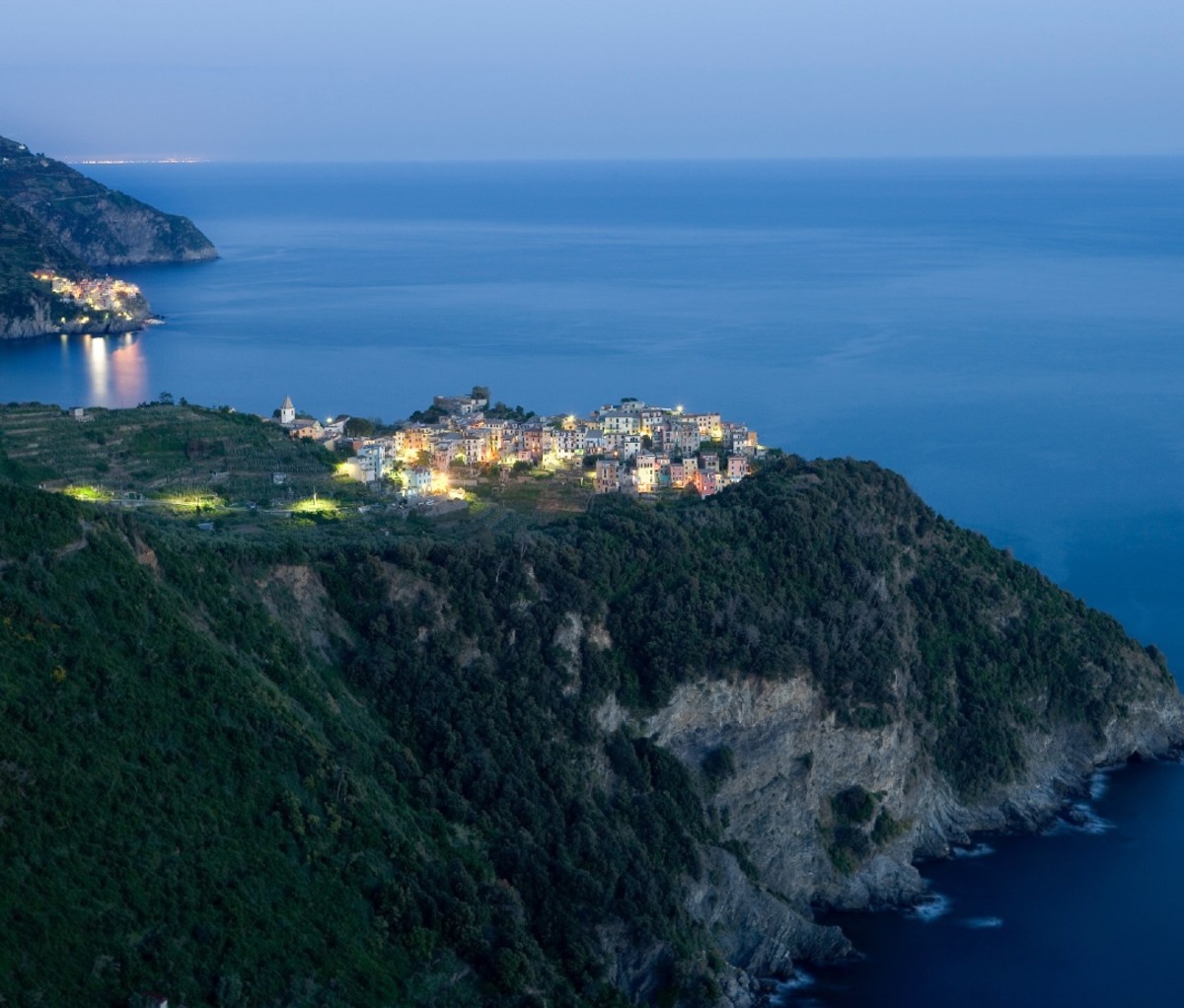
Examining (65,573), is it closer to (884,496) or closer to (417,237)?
(884,496)

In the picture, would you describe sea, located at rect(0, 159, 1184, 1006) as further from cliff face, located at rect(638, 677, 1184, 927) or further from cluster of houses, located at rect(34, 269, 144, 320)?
cluster of houses, located at rect(34, 269, 144, 320)

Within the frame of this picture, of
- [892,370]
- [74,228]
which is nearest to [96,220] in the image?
[74,228]

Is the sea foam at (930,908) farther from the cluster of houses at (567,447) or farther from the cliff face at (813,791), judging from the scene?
the cluster of houses at (567,447)

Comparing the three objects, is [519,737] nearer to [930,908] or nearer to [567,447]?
[930,908]

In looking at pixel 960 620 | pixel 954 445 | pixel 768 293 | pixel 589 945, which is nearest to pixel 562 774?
pixel 589 945

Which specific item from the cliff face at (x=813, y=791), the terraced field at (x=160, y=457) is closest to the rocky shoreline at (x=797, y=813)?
the cliff face at (x=813, y=791)

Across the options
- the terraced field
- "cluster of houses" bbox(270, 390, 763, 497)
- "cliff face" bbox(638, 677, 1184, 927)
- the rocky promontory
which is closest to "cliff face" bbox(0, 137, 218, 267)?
the rocky promontory
